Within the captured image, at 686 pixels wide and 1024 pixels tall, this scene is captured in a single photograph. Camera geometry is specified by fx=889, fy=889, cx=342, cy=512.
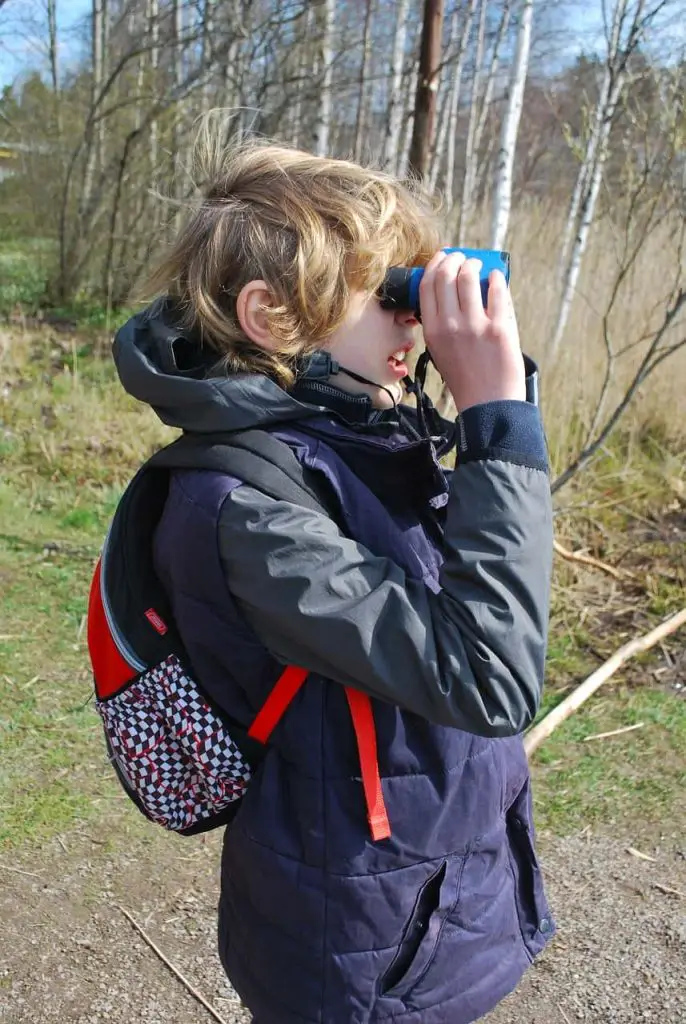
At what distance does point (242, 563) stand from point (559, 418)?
4.77 meters

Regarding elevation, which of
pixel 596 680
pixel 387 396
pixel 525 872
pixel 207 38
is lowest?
pixel 596 680

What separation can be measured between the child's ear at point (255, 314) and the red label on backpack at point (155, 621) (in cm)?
42

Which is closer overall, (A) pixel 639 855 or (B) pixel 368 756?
(B) pixel 368 756

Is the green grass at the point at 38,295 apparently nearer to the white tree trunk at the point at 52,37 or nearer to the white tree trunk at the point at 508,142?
the white tree trunk at the point at 52,37

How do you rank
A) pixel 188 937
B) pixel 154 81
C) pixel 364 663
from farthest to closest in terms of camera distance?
pixel 154 81 < pixel 188 937 < pixel 364 663

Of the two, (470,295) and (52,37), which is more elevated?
(52,37)

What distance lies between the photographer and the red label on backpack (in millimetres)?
1282

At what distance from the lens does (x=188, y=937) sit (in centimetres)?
241

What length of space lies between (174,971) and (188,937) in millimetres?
124

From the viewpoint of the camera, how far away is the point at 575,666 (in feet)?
12.5

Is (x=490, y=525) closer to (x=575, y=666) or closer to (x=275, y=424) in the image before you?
(x=275, y=424)

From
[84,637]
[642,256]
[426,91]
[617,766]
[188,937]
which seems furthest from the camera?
[642,256]

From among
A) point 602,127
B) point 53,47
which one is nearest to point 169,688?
point 602,127

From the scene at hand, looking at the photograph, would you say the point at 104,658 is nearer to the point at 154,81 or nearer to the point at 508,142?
the point at 508,142
